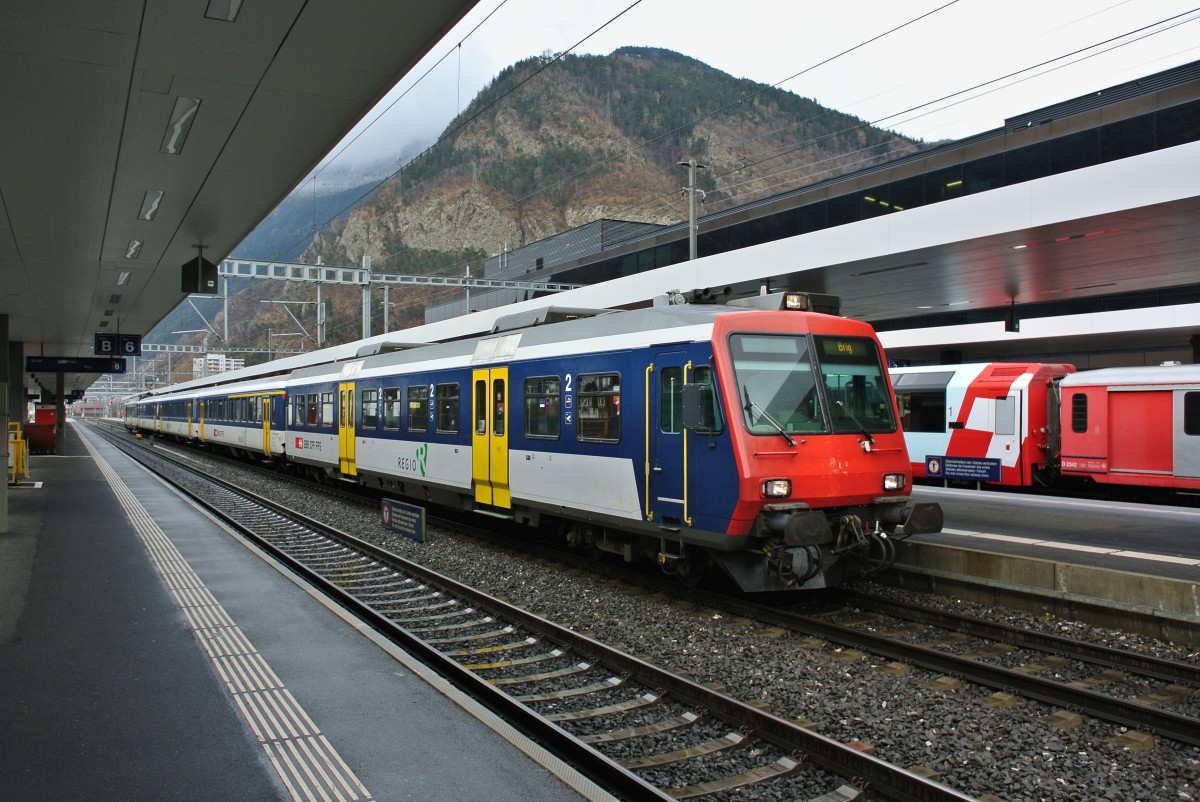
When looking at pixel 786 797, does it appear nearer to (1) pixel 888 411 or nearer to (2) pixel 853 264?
(1) pixel 888 411

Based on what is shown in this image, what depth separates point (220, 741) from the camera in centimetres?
493

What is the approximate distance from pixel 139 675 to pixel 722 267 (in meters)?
11.1

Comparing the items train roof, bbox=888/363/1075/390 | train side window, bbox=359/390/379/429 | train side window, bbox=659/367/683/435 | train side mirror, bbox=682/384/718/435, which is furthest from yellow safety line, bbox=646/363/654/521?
train roof, bbox=888/363/1075/390

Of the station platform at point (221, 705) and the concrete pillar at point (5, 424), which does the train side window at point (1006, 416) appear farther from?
the concrete pillar at point (5, 424)

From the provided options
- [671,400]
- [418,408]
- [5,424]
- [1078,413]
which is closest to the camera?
Answer: [671,400]

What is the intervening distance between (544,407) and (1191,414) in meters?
12.6

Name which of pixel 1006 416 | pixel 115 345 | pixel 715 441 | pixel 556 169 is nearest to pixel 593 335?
pixel 715 441

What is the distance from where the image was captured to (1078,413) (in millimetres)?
17891

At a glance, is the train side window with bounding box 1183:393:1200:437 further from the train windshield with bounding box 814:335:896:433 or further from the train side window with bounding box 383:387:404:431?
the train side window with bounding box 383:387:404:431

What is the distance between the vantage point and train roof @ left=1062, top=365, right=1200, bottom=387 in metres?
16.1

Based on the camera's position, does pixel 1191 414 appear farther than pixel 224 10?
Yes

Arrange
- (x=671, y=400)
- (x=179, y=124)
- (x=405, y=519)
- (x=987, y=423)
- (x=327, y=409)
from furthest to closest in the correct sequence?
1. (x=327, y=409)
2. (x=987, y=423)
3. (x=405, y=519)
4. (x=671, y=400)
5. (x=179, y=124)

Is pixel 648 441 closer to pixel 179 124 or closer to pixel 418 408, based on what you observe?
pixel 179 124

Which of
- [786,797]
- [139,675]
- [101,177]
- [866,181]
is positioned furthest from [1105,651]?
[866,181]
